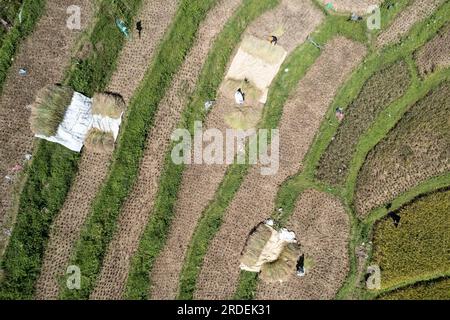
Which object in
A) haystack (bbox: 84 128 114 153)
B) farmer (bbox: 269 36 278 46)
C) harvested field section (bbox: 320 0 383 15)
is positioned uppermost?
harvested field section (bbox: 320 0 383 15)

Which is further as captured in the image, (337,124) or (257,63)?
→ (337,124)

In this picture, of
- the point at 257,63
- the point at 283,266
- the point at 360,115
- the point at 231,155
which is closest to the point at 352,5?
the point at 360,115

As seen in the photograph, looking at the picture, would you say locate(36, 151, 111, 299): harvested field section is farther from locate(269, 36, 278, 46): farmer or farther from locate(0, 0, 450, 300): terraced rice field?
locate(269, 36, 278, 46): farmer

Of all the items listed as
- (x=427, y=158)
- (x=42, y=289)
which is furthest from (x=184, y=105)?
(x=427, y=158)

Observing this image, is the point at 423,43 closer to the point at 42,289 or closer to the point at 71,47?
the point at 71,47

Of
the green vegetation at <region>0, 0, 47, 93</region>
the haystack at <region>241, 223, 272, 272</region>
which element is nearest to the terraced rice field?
the green vegetation at <region>0, 0, 47, 93</region>

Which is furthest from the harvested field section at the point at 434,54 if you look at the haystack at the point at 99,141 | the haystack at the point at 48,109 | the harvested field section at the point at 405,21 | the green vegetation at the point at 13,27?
the green vegetation at the point at 13,27

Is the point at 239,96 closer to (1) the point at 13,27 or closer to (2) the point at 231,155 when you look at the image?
(2) the point at 231,155
